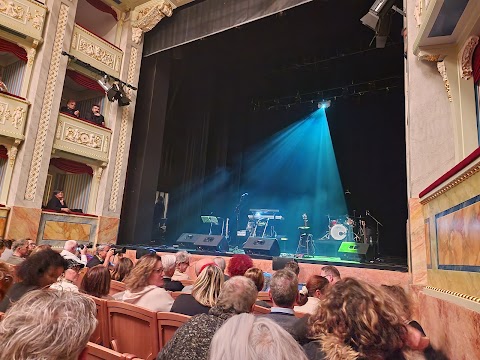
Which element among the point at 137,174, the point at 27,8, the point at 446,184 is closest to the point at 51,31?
the point at 27,8

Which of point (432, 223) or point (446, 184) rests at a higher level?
point (446, 184)

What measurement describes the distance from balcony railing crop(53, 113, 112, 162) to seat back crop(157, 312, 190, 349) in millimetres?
6932

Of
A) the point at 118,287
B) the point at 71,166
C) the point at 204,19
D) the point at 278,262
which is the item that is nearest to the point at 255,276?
the point at 118,287

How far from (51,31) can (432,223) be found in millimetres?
8235

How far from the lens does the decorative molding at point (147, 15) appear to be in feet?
27.9

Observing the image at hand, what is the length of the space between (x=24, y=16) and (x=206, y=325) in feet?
26.7

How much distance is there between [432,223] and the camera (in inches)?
99.9

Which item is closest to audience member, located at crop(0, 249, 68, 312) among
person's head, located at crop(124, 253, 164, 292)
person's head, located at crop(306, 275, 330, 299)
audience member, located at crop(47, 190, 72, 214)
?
person's head, located at crop(124, 253, 164, 292)

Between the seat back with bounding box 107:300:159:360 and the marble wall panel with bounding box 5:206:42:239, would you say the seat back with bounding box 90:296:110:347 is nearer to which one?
the seat back with bounding box 107:300:159:360

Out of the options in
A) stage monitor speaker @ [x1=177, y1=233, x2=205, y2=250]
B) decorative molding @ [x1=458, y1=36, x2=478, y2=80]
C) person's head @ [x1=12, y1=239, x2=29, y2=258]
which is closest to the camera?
decorative molding @ [x1=458, y1=36, x2=478, y2=80]

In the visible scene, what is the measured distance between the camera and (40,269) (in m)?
2.10

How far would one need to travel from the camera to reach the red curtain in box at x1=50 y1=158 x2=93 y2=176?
312 inches

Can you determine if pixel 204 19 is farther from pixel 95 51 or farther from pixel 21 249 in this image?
pixel 21 249

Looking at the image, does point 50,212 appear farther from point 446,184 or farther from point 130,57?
point 446,184
